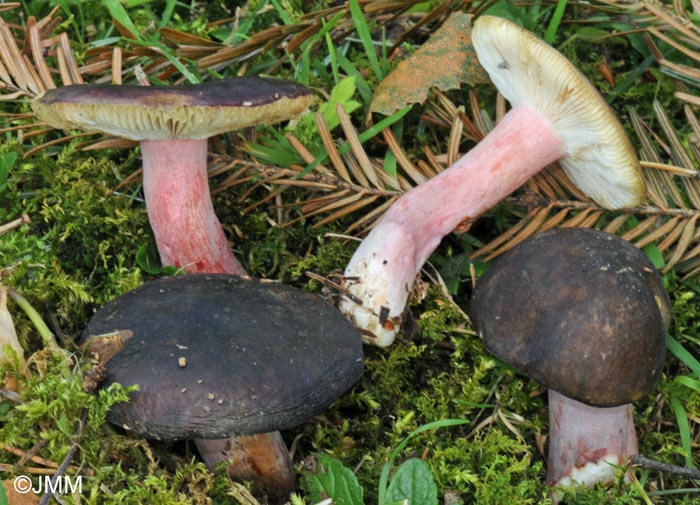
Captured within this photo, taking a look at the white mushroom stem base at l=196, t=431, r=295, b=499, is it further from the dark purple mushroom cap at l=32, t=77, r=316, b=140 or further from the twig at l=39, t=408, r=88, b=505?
the dark purple mushroom cap at l=32, t=77, r=316, b=140

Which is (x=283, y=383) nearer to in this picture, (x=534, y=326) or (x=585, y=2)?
(x=534, y=326)

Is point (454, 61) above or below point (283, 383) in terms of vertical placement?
above

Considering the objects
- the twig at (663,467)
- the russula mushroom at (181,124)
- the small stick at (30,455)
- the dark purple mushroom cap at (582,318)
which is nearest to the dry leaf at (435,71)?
the russula mushroom at (181,124)

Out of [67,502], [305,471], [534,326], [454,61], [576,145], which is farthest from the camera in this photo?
[454,61]

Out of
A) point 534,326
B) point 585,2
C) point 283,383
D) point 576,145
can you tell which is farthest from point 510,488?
point 585,2

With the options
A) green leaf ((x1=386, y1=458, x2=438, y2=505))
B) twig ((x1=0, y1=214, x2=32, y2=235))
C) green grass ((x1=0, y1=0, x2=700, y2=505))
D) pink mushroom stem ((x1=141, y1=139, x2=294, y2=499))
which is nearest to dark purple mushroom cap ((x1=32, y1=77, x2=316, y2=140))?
pink mushroom stem ((x1=141, y1=139, x2=294, y2=499))

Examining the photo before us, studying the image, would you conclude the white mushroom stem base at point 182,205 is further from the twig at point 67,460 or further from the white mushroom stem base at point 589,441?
the white mushroom stem base at point 589,441

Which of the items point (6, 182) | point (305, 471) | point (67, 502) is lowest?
point (305, 471)
